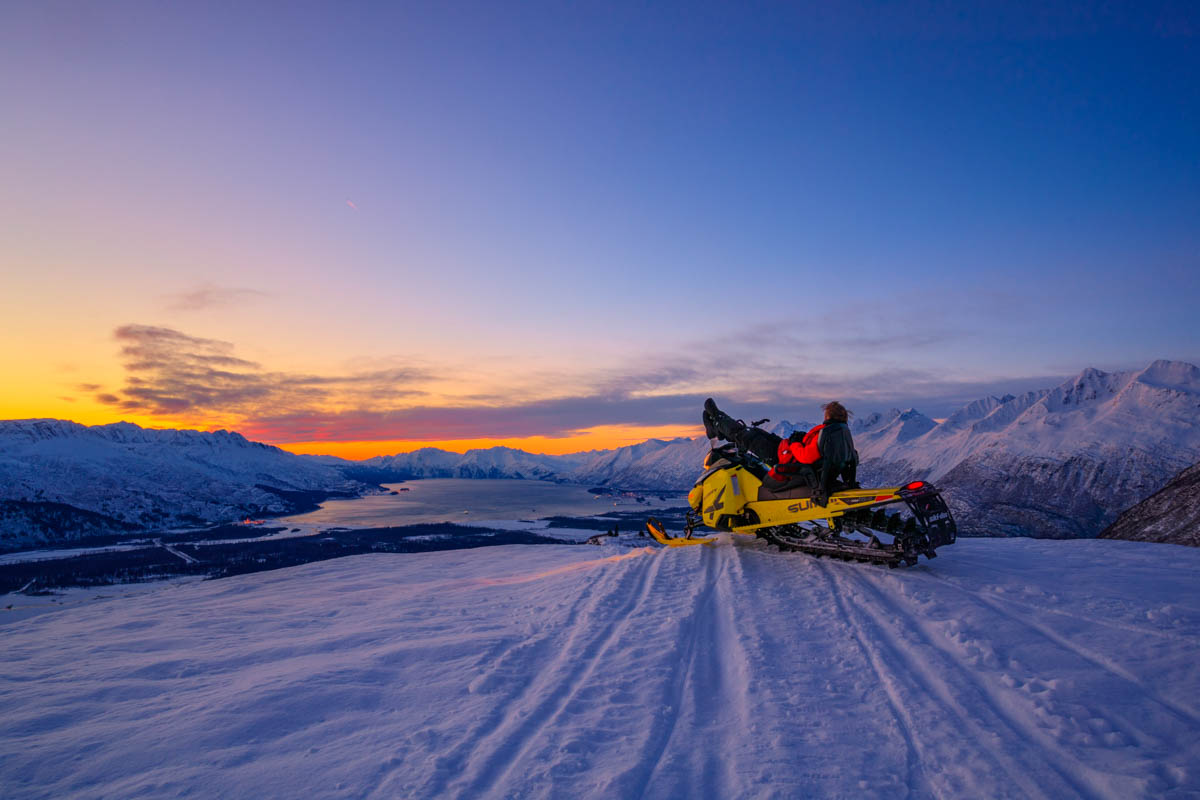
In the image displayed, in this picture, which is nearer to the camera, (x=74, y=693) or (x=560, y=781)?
(x=560, y=781)

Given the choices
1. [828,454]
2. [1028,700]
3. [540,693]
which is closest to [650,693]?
[540,693]

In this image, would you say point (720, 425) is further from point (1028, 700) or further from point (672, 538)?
point (1028, 700)

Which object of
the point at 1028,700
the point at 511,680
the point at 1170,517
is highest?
the point at 1028,700

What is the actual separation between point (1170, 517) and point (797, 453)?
268 feet

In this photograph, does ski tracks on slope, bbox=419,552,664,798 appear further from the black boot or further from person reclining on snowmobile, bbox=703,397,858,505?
the black boot

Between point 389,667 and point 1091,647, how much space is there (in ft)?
24.1

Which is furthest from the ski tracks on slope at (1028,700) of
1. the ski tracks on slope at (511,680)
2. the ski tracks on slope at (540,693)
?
the ski tracks on slope at (511,680)

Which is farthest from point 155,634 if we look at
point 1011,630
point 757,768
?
point 1011,630

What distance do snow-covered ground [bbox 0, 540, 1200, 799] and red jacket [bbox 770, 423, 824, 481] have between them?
2078mm

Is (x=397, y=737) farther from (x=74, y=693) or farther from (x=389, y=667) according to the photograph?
(x=74, y=693)

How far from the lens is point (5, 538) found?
157 meters

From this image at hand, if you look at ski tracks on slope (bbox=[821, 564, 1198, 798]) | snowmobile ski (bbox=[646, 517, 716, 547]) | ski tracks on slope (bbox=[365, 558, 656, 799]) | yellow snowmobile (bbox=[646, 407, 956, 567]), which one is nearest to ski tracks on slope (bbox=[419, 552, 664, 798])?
ski tracks on slope (bbox=[365, 558, 656, 799])

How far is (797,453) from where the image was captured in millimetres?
10023

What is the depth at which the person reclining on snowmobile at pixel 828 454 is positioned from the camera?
30.4 feet
